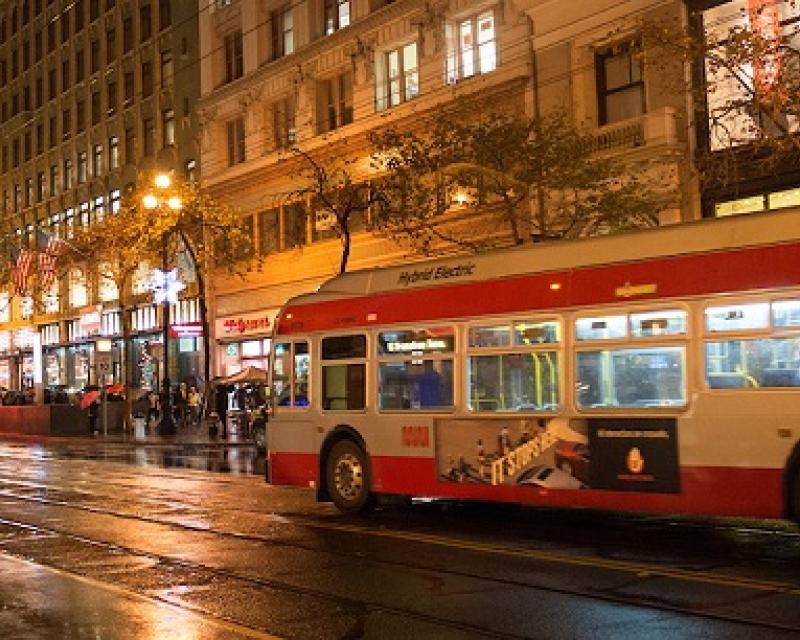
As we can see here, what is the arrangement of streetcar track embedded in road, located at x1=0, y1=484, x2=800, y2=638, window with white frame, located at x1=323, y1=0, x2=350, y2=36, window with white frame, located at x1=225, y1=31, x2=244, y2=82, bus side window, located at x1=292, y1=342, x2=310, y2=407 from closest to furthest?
streetcar track embedded in road, located at x1=0, y1=484, x2=800, y2=638 → bus side window, located at x1=292, y1=342, x2=310, y2=407 → window with white frame, located at x1=323, y1=0, x2=350, y2=36 → window with white frame, located at x1=225, y1=31, x2=244, y2=82

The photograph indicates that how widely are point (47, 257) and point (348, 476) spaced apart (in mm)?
32986

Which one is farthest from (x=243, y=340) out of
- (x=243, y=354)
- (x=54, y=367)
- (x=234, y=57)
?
(x=54, y=367)

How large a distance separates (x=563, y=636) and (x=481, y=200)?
19.2 metres

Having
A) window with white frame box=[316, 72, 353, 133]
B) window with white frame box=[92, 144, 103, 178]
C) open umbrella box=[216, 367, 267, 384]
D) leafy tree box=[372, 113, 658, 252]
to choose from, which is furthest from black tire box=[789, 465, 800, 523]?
window with white frame box=[92, 144, 103, 178]

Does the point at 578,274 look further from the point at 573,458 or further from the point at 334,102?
the point at 334,102

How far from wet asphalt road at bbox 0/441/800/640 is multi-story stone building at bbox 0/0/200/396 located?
29.7m

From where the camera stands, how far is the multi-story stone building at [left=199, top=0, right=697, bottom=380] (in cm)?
2775

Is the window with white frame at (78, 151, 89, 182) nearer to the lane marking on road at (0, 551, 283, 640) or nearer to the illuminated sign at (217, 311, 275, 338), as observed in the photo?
the illuminated sign at (217, 311, 275, 338)

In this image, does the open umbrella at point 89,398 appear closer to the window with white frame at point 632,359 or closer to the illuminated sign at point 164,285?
the illuminated sign at point 164,285

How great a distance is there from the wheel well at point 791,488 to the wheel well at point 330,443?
5775 mm

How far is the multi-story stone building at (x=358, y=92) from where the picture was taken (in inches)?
1093

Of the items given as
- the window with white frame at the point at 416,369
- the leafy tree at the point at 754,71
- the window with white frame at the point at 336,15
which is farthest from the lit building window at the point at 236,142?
the window with white frame at the point at 416,369

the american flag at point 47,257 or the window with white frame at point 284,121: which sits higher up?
the window with white frame at point 284,121

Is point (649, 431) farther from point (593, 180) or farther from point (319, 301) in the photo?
point (593, 180)
